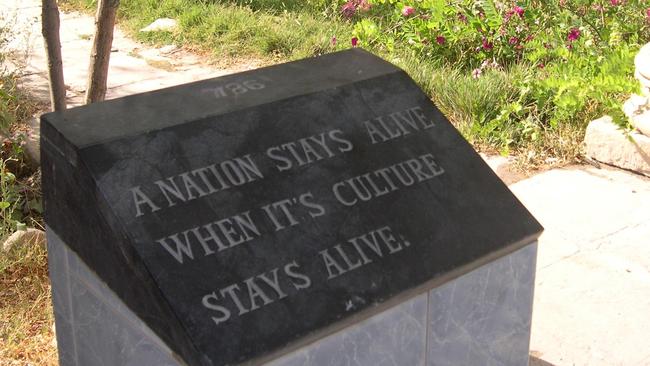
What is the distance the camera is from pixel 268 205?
2270 mm

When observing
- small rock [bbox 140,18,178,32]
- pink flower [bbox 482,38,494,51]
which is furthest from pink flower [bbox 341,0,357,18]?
pink flower [bbox 482,38,494,51]

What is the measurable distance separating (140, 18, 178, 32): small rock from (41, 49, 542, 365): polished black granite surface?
4.79 meters

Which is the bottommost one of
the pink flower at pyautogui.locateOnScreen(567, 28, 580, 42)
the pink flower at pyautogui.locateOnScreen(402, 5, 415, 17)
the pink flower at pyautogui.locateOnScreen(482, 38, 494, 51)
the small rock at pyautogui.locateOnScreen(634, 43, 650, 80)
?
the pink flower at pyautogui.locateOnScreen(402, 5, 415, 17)

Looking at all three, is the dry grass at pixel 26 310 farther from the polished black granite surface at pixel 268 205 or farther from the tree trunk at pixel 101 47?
the polished black granite surface at pixel 268 205

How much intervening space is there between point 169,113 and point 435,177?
2.43ft

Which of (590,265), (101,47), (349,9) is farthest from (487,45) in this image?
(101,47)

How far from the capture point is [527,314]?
2.65 metres

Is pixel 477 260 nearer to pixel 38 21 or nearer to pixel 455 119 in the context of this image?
pixel 455 119

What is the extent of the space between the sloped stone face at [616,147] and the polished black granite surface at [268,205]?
215 cm

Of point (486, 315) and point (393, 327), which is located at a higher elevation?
point (393, 327)

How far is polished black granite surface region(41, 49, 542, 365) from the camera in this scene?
2.09 meters

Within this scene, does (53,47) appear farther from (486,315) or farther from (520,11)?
(520,11)

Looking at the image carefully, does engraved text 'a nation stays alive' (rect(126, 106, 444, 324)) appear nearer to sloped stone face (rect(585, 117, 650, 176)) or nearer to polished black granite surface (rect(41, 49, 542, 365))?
polished black granite surface (rect(41, 49, 542, 365))

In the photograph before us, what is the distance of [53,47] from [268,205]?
206 centimetres
